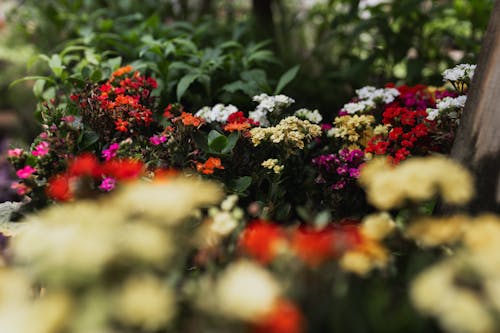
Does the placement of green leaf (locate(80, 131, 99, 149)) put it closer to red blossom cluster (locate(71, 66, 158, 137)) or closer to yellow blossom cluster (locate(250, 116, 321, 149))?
red blossom cluster (locate(71, 66, 158, 137))

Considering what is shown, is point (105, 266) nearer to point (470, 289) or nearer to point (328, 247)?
point (328, 247)

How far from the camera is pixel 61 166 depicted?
2143 mm

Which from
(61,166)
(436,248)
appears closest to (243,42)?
(61,166)

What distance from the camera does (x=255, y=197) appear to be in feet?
8.07

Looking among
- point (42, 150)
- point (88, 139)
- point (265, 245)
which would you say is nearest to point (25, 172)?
point (42, 150)

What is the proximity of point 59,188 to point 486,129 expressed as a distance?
1604 millimetres

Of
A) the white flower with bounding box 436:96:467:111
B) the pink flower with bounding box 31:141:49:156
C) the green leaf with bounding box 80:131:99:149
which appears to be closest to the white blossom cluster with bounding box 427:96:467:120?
the white flower with bounding box 436:96:467:111

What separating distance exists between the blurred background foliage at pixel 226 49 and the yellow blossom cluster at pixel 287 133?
66cm

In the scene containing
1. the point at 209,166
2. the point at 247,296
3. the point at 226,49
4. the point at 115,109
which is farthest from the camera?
the point at 226,49

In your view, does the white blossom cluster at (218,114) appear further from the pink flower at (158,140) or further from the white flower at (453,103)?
the white flower at (453,103)

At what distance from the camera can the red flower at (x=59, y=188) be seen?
174 cm

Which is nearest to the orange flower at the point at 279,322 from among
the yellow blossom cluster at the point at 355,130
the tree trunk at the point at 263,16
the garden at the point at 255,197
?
the garden at the point at 255,197

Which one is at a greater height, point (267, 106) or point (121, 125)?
point (267, 106)

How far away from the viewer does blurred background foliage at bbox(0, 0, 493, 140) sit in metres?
3.16
